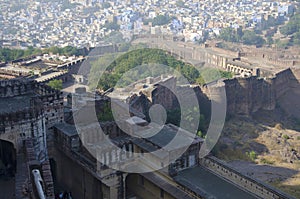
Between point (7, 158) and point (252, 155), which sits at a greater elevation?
point (7, 158)

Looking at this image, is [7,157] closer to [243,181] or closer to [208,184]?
[208,184]

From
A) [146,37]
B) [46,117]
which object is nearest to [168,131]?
[46,117]

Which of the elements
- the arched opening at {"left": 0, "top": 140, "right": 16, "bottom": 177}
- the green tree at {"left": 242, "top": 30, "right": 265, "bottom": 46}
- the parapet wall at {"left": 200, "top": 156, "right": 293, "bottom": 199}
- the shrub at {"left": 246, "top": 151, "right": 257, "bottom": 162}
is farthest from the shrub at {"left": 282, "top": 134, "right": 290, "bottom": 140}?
the green tree at {"left": 242, "top": 30, "right": 265, "bottom": 46}

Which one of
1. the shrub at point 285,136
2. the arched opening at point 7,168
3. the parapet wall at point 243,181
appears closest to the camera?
the arched opening at point 7,168

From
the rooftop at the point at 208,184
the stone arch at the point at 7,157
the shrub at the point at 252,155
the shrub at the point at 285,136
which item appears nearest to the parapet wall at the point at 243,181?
the rooftop at the point at 208,184

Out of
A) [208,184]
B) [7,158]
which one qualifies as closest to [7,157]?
[7,158]

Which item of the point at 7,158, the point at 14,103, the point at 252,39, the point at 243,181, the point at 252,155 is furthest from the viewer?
the point at 252,39

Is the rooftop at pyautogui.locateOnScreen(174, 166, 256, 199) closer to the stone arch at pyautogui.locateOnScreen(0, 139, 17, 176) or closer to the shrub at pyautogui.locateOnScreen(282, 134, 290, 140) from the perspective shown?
the stone arch at pyautogui.locateOnScreen(0, 139, 17, 176)

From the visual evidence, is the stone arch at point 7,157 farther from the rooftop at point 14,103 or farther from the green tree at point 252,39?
the green tree at point 252,39

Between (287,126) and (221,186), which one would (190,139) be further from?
(287,126)
